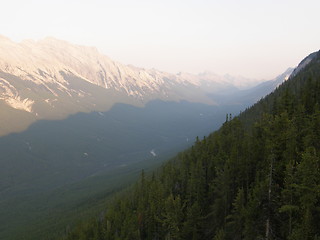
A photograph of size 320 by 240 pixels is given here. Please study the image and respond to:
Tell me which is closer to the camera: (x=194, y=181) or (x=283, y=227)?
(x=283, y=227)

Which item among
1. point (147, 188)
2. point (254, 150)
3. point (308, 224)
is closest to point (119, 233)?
point (147, 188)

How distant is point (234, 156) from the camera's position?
228 ft

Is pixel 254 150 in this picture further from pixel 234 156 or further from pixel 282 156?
pixel 282 156

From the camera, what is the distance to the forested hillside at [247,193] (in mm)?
42125

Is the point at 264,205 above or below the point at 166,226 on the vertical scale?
above

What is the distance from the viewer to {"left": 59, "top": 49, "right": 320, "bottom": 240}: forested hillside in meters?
42.1

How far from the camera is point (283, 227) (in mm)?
42344

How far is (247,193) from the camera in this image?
57.4 metres

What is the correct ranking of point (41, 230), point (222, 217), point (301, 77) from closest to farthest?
1. point (222, 217)
2. point (41, 230)
3. point (301, 77)

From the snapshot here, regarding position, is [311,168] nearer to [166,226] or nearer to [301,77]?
[166,226]

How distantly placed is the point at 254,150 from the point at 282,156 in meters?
9.70

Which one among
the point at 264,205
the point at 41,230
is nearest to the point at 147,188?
the point at 264,205

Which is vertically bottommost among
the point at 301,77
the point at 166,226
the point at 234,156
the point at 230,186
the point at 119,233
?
the point at 119,233

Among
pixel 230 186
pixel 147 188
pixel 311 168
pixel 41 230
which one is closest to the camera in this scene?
pixel 311 168
